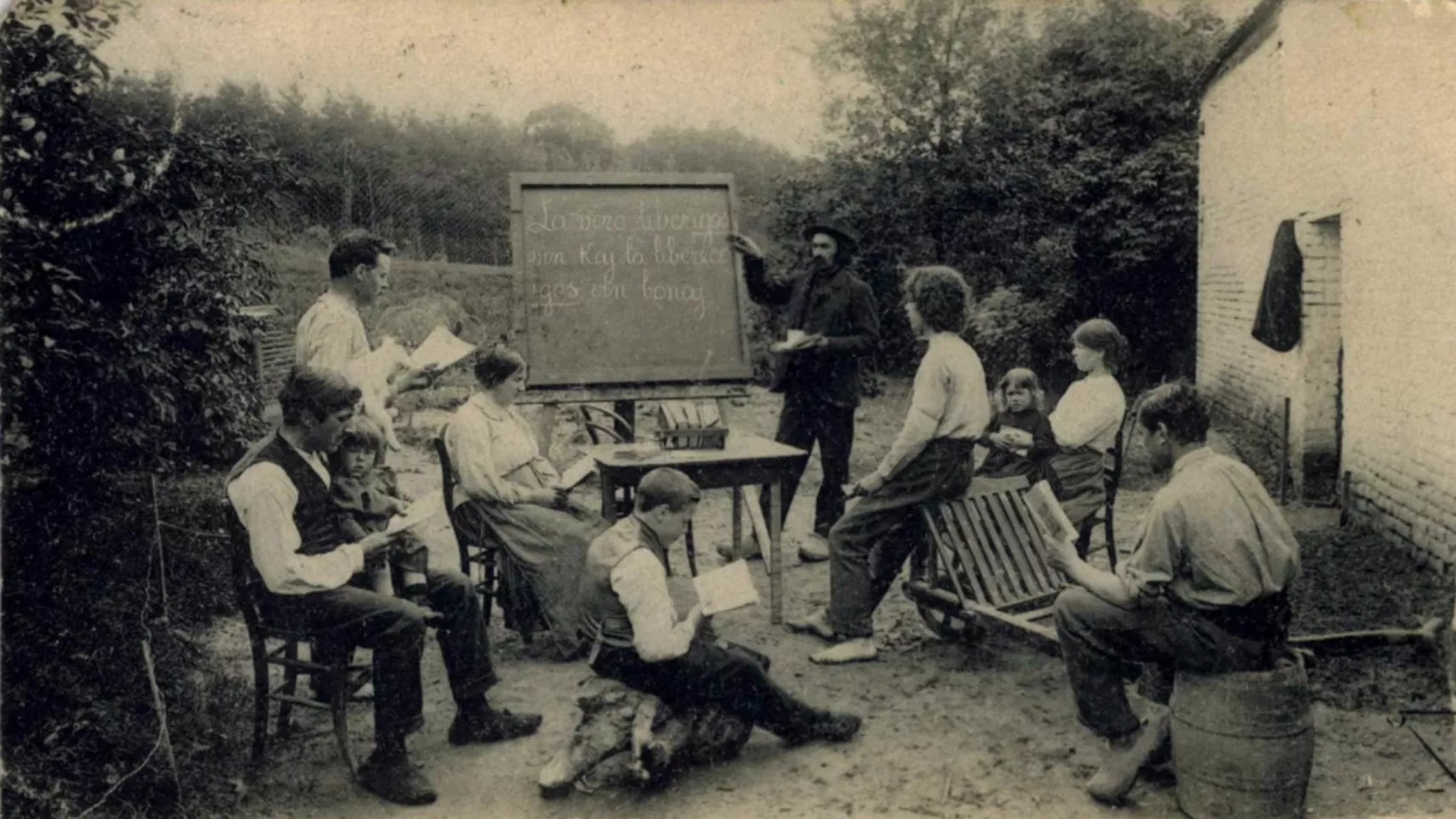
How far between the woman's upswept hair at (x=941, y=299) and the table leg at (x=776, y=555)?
1.16 metres

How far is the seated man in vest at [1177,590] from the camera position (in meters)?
3.01

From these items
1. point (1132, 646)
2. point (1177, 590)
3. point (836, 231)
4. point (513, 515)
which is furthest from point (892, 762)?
point (836, 231)

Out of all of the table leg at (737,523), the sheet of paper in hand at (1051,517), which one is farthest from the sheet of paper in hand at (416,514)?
the table leg at (737,523)

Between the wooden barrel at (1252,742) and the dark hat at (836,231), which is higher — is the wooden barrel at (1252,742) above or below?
below

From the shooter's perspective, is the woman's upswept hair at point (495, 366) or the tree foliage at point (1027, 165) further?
the tree foliage at point (1027, 165)

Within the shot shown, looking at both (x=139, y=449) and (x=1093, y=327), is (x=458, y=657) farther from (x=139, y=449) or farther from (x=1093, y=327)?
(x=1093, y=327)

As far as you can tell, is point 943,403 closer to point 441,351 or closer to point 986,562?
point 986,562

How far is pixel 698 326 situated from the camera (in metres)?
5.75

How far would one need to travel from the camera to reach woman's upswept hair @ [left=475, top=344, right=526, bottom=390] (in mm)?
4672

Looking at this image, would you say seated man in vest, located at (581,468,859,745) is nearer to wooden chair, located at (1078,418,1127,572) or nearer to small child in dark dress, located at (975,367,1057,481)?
small child in dark dress, located at (975,367,1057,481)

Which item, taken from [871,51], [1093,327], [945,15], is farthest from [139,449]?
[945,15]

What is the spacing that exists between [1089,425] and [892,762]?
208cm

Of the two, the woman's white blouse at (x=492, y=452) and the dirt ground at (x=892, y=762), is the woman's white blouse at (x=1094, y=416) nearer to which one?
the dirt ground at (x=892, y=762)

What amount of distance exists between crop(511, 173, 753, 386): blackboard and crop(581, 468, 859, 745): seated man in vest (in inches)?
88.0
